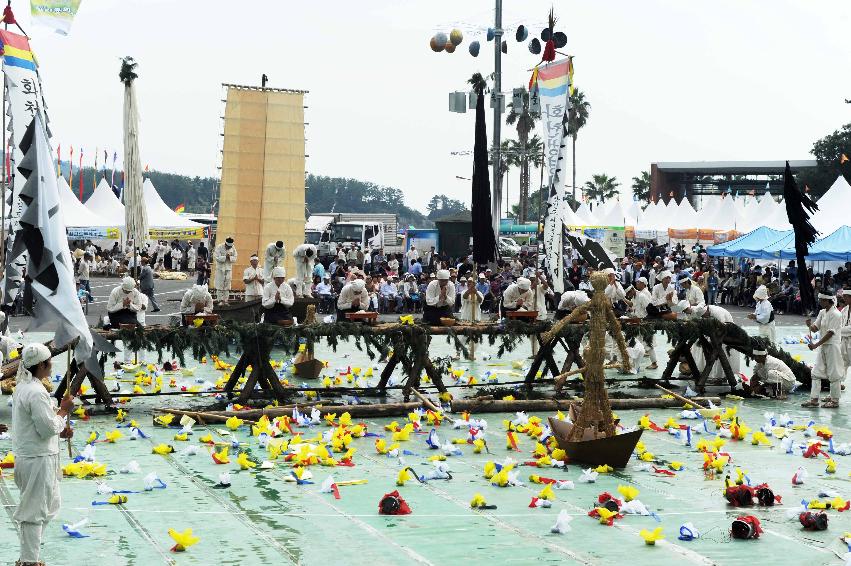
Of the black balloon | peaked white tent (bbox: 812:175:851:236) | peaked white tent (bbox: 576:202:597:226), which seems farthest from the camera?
peaked white tent (bbox: 576:202:597:226)

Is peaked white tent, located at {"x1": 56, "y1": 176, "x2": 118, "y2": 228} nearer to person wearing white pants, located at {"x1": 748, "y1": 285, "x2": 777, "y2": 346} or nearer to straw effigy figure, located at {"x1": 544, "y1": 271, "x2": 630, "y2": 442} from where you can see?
person wearing white pants, located at {"x1": 748, "y1": 285, "x2": 777, "y2": 346}

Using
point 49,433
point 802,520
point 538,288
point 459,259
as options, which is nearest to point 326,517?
point 49,433

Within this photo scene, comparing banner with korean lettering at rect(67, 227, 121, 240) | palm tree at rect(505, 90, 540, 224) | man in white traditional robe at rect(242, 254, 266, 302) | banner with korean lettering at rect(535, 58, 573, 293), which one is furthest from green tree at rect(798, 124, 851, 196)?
man in white traditional robe at rect(242, 254, 266, 302)

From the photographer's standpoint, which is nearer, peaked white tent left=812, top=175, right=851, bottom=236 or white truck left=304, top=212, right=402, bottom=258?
peaked white tent left=812, top=175, right=851, bottom=236

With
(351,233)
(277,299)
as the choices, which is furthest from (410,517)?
(351,233)

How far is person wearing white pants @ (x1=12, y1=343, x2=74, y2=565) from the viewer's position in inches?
352

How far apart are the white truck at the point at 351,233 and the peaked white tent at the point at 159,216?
27.3 feet

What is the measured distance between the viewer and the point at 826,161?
79312mm

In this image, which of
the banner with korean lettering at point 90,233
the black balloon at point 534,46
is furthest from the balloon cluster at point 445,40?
the banner with korean lettering at point 90,233

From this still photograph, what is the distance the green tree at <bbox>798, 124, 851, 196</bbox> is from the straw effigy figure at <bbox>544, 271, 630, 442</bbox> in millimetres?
67923

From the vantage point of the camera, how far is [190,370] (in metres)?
22.0

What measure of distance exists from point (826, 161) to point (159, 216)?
46.1 metres

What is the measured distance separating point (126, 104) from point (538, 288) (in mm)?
10710

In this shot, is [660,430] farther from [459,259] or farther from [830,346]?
[459,259]
